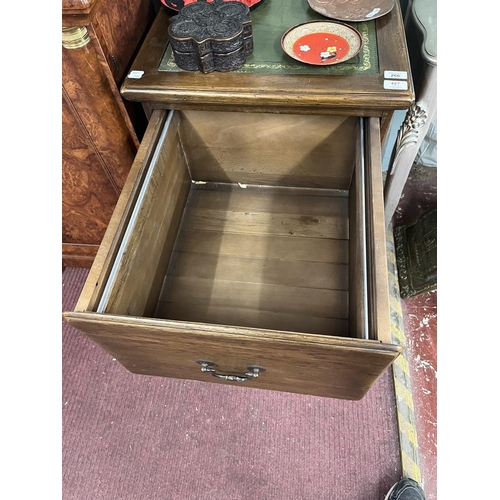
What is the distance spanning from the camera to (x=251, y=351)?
76 centimetres

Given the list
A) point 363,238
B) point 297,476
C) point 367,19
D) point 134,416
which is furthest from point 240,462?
point 367,19

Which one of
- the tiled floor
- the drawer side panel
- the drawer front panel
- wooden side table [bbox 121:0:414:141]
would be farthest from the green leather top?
the tiled floor

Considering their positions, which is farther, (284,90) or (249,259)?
(249,259)

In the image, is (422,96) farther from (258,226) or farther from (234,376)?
(234,376)

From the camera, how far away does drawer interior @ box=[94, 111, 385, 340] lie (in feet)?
3.05

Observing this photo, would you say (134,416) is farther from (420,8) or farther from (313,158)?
(420,8)

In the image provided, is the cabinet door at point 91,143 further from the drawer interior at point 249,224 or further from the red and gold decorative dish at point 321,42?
the red and gold decorative dish at point 321,42

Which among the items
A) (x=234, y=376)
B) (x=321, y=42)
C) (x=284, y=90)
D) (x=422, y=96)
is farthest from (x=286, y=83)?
(x=234, y=376)

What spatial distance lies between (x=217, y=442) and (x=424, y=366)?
2.09 ft

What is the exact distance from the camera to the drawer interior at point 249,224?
0.93m

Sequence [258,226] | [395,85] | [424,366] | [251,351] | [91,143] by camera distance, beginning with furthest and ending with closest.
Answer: [424,366], [258,226], [91,143], [395,85], [251,351]

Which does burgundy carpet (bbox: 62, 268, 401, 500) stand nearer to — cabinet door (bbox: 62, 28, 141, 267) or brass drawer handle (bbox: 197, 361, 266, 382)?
brass drawer handle (bbox: 197, 361, 266, 382)

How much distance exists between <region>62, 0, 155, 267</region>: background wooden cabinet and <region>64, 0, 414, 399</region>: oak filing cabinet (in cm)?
Result: 5

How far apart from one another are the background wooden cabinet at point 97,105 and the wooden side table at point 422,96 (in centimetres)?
66
